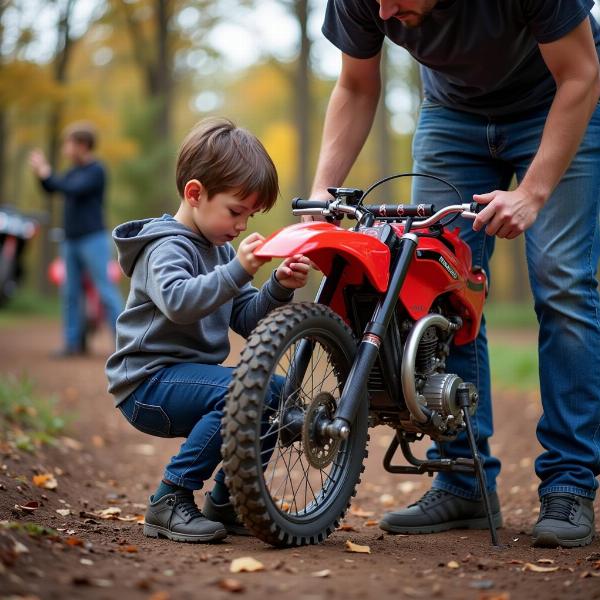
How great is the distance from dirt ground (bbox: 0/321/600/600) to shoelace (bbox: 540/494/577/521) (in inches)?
5.4

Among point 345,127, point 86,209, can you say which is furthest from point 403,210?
point 86,209

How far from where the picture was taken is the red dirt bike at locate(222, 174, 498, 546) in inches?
107

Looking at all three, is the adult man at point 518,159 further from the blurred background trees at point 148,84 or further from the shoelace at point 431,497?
the blurred background trees at point 148,84

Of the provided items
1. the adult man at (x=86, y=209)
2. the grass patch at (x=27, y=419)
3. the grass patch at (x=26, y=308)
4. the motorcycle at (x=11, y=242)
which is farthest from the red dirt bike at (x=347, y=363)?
the grass patch at (x=26, y=308)

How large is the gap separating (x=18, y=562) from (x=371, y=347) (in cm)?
119

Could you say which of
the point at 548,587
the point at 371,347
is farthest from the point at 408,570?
the point at 371,347

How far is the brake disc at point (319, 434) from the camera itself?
2889 millimetres

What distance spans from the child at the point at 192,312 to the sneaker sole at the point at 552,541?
102cm

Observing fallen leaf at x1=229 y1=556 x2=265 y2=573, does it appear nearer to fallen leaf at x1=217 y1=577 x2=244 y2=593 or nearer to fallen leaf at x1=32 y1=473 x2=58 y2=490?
fallen leaf at x1=217 y1=577 x2=244 y2=593

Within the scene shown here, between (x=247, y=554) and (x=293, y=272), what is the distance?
88 centimetres

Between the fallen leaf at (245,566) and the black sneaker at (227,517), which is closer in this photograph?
the fallen leaf at (245,566)

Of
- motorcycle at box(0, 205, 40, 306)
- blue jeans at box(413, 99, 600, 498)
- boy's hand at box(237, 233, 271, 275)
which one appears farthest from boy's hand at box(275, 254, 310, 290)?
motorcycle at box(0, 205, 40, 306)

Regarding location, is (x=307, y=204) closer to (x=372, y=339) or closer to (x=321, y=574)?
(x=372, y=339)

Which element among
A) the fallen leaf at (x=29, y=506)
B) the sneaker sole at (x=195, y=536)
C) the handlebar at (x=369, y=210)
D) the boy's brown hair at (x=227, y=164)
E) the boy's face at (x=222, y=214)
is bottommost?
the fallen leaf at (x=29, y=506)
